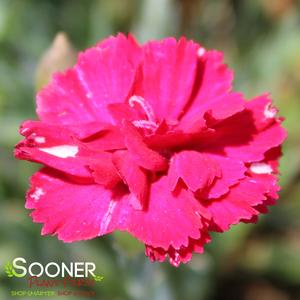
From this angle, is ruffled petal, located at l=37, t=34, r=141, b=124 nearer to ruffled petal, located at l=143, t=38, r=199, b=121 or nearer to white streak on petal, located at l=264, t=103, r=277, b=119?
ruffled petal, located at l=143, t=38, r=199, b=121

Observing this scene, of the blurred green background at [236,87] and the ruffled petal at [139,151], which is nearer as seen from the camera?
the ruffled petal at [139,151]

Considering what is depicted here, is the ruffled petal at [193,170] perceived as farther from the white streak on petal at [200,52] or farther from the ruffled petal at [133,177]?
the white streak on petal at [200,52]

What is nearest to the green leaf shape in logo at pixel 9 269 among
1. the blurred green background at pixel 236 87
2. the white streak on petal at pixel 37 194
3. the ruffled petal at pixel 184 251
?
the blurred green background at pixel 236 87

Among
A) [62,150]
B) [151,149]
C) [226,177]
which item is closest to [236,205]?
[226,177]

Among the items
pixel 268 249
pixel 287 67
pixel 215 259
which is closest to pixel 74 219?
pixel 215 259

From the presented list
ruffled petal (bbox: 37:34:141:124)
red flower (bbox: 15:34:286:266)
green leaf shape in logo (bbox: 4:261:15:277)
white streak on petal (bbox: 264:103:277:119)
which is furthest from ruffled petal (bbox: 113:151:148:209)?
green leaf shape in logo (bbox: 4:261:15:277)

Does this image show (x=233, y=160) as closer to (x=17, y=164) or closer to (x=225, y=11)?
(x=17, y=164)
